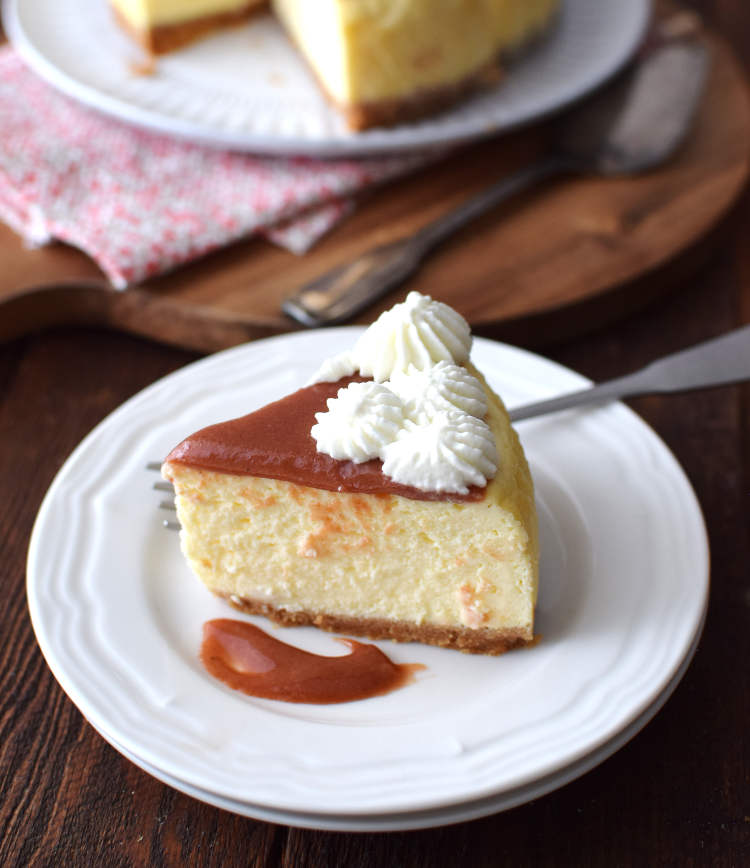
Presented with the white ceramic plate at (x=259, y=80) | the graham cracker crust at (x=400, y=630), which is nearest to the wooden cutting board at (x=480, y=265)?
the white ceramic plate at (x=259, y=80)

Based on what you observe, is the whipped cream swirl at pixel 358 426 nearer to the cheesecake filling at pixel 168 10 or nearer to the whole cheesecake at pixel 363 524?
the whole cheesecake at pixel 363 524

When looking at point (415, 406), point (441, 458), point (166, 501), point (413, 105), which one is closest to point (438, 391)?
point (415, 406)

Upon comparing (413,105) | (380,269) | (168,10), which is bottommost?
(380,269)

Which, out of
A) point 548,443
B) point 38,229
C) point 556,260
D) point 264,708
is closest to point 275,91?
point 38,229

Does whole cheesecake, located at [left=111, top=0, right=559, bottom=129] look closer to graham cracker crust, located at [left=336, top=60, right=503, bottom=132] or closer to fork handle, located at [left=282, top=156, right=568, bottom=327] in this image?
graham cracker crust, located at [left=336, top=60, right=503, bottom=132]

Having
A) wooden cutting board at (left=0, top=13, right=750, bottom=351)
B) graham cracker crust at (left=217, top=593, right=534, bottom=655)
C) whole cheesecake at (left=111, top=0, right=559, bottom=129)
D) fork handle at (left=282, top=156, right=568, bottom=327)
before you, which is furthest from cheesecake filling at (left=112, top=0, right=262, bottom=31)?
graham cracker crust at (left=217, top=593, right=534, bottom=655)

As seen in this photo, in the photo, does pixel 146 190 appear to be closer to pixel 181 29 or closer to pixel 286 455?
pixel 181 29
